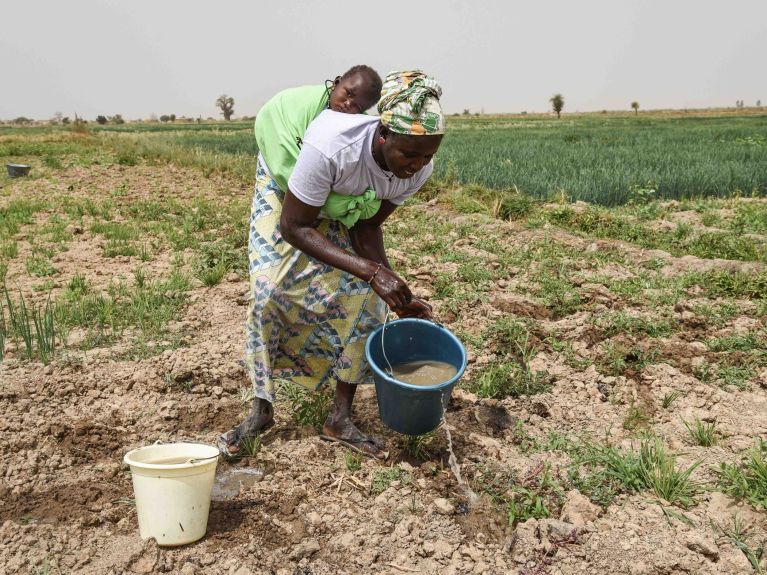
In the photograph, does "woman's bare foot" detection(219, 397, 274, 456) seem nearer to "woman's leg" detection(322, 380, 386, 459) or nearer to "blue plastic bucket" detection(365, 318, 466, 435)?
"woman's leg" detection(322, 380, 386, 459)

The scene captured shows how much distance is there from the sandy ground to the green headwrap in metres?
0.91

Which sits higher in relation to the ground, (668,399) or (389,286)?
(389,286)

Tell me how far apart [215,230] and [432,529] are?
15.8ft

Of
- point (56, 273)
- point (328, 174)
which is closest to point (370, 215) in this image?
point (328, 174)

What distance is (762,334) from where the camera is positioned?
344cm

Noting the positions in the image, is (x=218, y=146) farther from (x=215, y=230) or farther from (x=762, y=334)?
(x=762, y=334)

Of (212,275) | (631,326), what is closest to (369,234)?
(631,326)

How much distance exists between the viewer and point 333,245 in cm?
214

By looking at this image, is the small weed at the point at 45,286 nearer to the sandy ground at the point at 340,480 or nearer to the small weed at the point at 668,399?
the sandy ground at the point at 340,480

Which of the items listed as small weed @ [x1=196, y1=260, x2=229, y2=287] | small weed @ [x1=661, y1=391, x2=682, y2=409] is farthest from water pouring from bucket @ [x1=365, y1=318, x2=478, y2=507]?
small weed @ [x1=196, y1=260, x2=229, y2=287]

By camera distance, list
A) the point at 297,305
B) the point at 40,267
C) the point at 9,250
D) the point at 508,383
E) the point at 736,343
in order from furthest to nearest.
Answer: the point at 9,250 → the point at 40,267 → the point at 736,343 → the point at 508,383 → the point at 297,305

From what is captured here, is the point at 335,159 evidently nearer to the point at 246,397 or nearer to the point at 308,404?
the point at 308,404

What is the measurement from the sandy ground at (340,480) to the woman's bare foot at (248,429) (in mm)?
69

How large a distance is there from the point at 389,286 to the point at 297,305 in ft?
1.55
